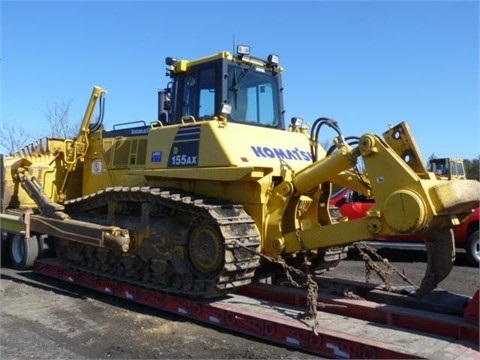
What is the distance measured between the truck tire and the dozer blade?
6.18 m

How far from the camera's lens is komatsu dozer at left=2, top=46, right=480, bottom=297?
5727mm

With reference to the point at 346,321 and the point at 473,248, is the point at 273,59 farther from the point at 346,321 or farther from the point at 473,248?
the point at 473,248

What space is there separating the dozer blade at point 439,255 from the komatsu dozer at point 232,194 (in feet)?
0.04

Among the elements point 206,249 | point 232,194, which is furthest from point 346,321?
point 232,194

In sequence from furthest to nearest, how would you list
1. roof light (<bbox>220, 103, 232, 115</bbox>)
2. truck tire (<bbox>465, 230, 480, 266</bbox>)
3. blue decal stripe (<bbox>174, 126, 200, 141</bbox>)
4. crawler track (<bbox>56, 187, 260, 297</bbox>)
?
1. truck tire (<bbox>465, 230, 480, 266</bbox>)
2. blue decal stripe (<bbox>174, 126, 200, 141</bbox>)
3. roof light (<bbox>220, 103, 232, 115</bbox>)
4. crawler track (<bbox>56, 187, 260, 297</bbox>)

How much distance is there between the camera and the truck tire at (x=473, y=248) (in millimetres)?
11452

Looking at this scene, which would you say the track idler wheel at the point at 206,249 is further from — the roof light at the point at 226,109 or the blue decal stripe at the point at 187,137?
the roof light at the point at 226,109

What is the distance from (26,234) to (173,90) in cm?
390

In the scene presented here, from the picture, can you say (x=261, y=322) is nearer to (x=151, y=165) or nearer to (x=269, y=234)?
(x=269, y=234)

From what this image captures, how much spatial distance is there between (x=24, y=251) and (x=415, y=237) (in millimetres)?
8325

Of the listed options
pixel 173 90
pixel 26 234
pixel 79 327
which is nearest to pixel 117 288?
pixel 79 327

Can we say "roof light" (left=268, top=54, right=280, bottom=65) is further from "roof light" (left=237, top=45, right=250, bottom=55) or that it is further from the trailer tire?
the trailer tire

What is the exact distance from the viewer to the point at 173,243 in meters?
7.28

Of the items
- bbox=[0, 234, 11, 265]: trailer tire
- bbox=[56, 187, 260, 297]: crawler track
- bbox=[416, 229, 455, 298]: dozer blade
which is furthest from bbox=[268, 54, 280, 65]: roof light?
bbox=[0, 234, 11, 265]: trailer tire
